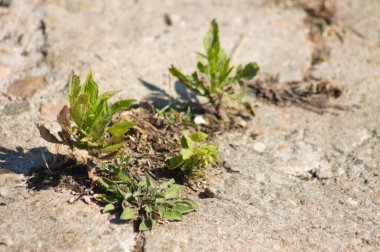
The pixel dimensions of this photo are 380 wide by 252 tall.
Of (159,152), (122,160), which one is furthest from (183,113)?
(122,160)

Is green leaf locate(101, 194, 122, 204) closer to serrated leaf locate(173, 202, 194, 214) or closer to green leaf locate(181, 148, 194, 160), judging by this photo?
serrated leaf locate(173, 202, 194, 214)

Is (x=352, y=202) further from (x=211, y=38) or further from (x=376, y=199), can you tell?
(x=211, y=38)

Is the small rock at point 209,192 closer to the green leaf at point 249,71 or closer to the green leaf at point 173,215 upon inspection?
the green leaf at point 173,215

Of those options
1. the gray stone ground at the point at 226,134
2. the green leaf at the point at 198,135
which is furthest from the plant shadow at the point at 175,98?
the green leaf at the point at 198,135

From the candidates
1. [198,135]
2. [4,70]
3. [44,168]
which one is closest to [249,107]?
[198,135]

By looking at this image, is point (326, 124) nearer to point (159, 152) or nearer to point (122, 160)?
point (159, 152)

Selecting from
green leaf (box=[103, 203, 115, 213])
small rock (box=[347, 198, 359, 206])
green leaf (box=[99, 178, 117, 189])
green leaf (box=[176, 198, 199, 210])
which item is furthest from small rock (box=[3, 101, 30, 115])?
small rock (box=[347, 198, 359, 206])

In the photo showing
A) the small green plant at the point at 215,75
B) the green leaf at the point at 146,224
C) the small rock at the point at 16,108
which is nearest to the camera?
the green leaf at the point at 146,224
